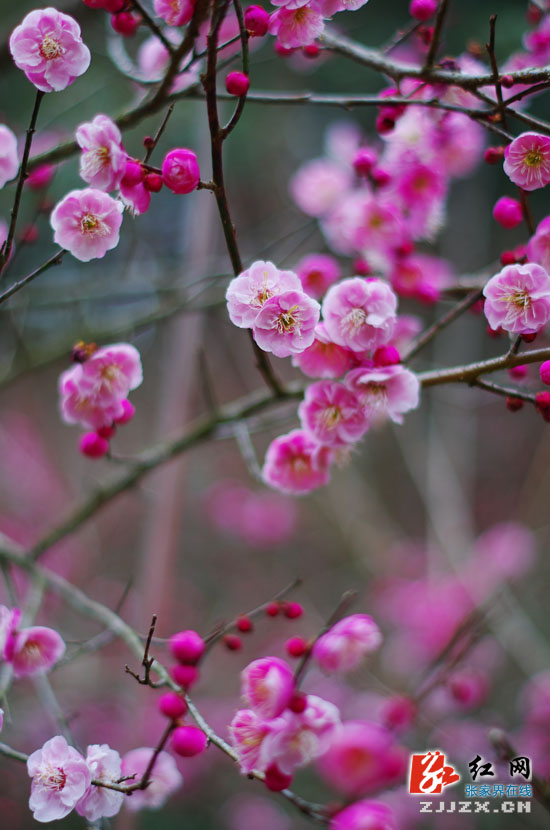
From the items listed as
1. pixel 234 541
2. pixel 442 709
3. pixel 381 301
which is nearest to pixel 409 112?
pixel 381 301

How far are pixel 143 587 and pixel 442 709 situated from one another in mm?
965

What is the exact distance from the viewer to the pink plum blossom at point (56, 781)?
0.64 metres

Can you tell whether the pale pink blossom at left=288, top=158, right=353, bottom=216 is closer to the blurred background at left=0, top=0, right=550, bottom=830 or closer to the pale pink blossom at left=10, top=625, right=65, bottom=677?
the blurred background at left=0, top=0, right=550, bottom=830

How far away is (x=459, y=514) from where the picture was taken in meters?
2.39

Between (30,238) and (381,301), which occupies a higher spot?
(30,238)

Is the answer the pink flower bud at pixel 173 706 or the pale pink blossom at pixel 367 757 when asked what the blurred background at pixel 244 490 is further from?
the pink flower bud at pixel 173 706

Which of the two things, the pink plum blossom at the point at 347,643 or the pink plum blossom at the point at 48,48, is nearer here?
the pink plum blossom at the point at 48,48

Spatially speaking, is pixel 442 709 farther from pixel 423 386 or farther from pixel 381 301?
pixel 381 301

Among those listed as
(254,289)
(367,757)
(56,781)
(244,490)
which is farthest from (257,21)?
(244,490)

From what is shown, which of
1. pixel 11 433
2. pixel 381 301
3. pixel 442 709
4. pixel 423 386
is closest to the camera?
pixel 381 301

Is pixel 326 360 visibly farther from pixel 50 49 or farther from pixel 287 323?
pixel 50 49

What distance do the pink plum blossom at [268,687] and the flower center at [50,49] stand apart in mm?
693

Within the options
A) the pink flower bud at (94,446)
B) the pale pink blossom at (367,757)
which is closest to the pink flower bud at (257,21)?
the pink flower bud at (94,446)

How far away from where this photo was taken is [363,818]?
0.69 metres
